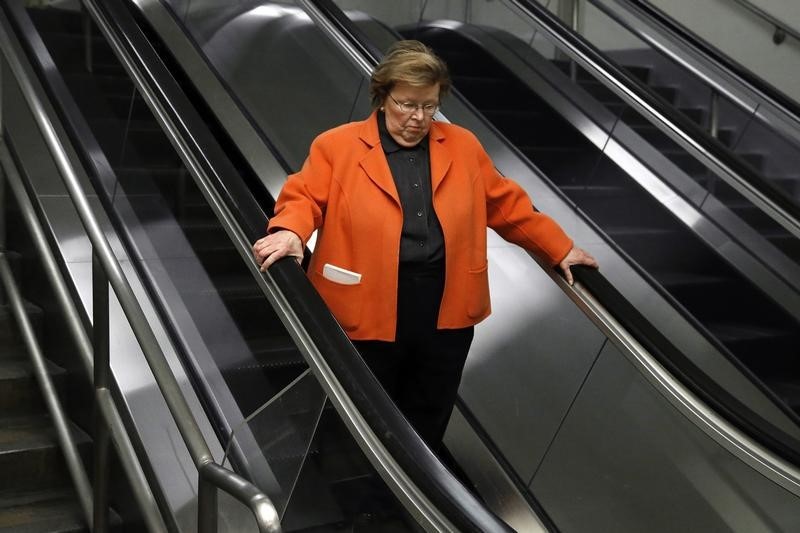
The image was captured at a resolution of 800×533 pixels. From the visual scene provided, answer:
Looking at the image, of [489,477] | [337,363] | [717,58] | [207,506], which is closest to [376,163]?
[337,363]

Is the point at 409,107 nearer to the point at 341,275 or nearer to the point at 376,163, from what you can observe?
the point at 376,163

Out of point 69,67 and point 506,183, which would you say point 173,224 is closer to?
point 506,183

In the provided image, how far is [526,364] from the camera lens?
141 inches

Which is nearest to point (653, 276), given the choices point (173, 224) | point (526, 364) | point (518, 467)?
point (526, 364)

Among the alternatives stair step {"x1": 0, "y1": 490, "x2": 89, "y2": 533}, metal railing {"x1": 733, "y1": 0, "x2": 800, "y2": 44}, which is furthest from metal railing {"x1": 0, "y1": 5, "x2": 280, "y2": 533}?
metal railing {"x1": 733, "y1": 0, "x2": 800, "y2": 44}

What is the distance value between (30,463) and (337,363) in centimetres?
160

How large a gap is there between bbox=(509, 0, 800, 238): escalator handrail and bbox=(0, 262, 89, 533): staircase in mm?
2382

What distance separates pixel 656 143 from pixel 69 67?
243cm

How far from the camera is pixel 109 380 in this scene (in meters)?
3.03

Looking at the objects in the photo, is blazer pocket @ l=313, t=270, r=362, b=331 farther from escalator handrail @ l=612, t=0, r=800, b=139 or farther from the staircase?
escalator handrail @ l=612, t=0, r=800, b=139

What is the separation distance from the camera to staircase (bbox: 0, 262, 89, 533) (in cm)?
314

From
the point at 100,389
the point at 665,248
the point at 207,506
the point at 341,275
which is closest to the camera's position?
the point at 207,506

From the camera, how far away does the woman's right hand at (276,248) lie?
93.7 inches

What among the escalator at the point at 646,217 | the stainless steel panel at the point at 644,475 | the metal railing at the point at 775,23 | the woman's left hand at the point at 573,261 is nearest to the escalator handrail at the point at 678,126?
the escalator at the point at 646,217
